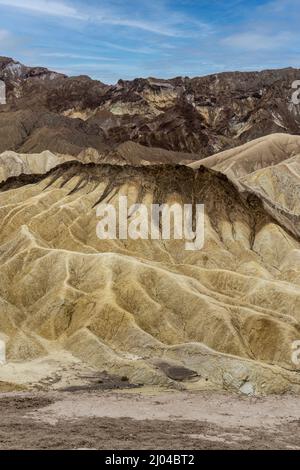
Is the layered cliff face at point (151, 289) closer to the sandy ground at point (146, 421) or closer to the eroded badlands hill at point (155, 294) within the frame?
the eroded badlands hill at point (155, 294)

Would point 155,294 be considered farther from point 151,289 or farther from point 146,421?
point 146,421

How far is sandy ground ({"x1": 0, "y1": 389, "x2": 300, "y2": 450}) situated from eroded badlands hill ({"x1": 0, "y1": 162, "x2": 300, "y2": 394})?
11236mm

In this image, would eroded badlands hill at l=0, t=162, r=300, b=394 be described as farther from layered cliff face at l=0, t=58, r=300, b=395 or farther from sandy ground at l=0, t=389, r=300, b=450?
sandy ground at l=0, t=389, r=300, b=450

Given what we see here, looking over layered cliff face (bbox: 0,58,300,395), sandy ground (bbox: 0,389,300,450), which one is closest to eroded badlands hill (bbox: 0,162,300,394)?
layered cliff face (bbox: 0,58,300,395)

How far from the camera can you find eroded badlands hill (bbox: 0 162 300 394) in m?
60.0

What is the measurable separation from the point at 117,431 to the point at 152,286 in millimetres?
40945

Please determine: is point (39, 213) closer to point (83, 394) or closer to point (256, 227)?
point (256, 227)

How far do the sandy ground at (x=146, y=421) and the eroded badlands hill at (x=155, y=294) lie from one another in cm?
1124

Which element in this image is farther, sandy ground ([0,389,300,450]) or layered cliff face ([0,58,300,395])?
layered cliff face ([0,58,300,395])

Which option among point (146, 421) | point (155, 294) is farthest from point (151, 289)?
point (146, 421)

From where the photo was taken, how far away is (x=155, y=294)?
7331 cm

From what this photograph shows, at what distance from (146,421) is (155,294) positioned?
36667mm

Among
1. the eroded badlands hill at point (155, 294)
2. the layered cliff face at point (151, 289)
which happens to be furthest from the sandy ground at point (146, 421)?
the eroded badlands hill at point (155, 294)

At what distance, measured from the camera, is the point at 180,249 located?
99.8 meters
